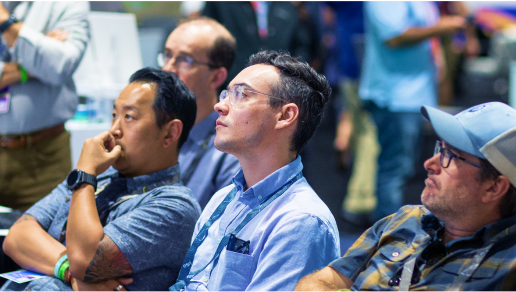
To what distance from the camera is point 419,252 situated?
1.48m

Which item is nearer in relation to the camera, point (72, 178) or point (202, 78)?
point (72, 178)

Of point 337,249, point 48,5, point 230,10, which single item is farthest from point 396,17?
point 337,249

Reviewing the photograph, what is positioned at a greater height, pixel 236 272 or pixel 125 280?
pixel 236 272

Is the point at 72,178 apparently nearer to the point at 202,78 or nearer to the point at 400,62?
the point at 202,78

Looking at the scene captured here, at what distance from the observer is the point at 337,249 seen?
1634 millimetres

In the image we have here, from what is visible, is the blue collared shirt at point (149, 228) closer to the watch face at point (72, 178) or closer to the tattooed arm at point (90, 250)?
the tattooed arm at point (90, 250)

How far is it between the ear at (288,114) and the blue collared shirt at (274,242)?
129 mm

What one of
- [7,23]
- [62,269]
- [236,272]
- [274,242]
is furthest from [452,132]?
[7,23]

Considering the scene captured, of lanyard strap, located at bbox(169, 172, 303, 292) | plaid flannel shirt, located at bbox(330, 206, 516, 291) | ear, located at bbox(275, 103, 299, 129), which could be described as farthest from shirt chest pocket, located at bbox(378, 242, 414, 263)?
ear, located at bbox(275, 103, 299, 129)

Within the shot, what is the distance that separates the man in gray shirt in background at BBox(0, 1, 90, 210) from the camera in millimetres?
2666

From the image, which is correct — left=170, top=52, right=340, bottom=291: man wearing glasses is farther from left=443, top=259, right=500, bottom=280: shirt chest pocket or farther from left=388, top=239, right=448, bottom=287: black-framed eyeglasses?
left=443, top=259, right=500, bottom=280: shirt chest pocket

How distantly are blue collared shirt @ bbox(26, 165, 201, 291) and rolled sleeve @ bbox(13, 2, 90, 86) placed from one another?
947 mm

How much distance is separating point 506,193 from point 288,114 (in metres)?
0.71

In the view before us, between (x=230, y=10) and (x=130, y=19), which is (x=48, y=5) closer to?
(x=130, y=19)
